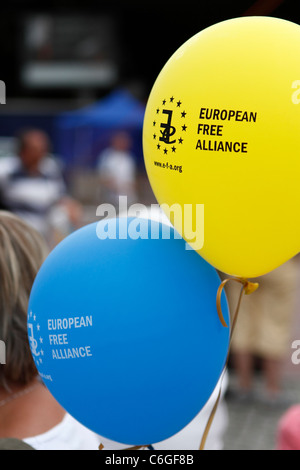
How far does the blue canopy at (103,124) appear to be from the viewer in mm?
10172

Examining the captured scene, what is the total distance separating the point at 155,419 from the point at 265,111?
629mm

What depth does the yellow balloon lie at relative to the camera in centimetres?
111

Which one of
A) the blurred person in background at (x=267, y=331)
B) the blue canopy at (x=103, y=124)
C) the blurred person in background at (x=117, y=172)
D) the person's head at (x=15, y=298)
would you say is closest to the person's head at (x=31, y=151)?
the blurred person in background at (x=267, y=331)

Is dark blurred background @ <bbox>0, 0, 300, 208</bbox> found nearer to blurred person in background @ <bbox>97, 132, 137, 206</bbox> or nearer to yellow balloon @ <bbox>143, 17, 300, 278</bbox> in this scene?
blurred person in background @ <bbox>97, 132, 137, 206</bbox>

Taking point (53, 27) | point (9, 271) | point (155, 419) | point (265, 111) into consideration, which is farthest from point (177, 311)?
point (53, 27)

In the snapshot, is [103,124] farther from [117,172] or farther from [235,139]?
[235,139]

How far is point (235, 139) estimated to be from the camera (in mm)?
1122

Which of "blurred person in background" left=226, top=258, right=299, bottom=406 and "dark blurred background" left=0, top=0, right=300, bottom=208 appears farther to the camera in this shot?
"dark blurred background" left=0, top=0, right=300, bottom=208

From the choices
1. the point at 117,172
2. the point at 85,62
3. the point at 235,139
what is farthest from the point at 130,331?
the point at 85,62

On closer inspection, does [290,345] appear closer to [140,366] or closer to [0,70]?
[140,366]

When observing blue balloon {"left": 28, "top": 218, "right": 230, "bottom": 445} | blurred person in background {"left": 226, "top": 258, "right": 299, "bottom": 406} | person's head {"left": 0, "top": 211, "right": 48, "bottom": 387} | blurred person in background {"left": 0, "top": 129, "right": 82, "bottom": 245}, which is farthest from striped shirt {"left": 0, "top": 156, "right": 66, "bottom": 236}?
blue balloon {"left": 28, "top": 218, "right": 230, "bottom": 445}

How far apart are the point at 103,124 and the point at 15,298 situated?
349 inches

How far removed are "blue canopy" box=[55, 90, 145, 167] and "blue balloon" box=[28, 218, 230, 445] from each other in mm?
8868

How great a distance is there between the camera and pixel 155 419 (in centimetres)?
127
